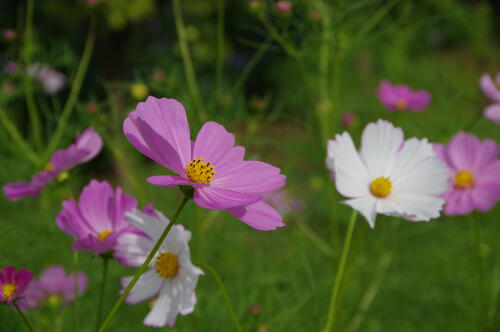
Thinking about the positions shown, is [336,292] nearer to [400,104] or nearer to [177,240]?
[177,240]

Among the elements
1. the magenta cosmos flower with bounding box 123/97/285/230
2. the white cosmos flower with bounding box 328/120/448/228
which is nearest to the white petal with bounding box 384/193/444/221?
the white cosmos flower with bounding box 328/120/448/228

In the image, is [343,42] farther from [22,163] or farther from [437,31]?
[437,31]

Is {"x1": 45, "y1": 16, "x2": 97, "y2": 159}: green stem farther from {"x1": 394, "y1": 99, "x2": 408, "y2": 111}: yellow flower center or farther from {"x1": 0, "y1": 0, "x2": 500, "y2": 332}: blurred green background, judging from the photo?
{"x1": 394, "y1": 99, "x2": 408, "y2": 111}: yellow flower center

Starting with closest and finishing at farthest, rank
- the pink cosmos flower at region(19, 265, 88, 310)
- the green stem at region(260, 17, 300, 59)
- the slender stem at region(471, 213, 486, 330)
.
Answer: the slender stem at region(471, 213, 486, 330), the pink cosmos flower at region(19, 265, 88, 310), the green stem at region(260, 17, 300, 59)

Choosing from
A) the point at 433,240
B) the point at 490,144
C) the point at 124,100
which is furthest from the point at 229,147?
the point at 124,100

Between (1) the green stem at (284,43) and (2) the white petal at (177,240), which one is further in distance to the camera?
(1) the green stem at (284,43)

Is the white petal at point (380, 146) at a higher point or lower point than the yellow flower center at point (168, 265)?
higher

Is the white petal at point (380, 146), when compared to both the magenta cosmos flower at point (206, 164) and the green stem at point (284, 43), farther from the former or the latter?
the green stem at point (284, 43)

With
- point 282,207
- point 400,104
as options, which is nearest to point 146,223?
point 400,104

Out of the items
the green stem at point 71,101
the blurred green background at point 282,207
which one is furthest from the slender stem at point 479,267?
the green stem at point 71,101
